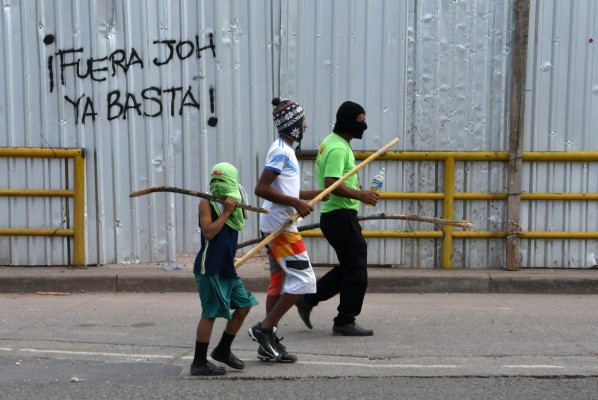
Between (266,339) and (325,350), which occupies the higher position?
(266,339)

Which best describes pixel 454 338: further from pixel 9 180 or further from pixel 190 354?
pixel 9 180

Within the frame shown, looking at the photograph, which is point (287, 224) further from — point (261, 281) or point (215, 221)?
point (261, 281)

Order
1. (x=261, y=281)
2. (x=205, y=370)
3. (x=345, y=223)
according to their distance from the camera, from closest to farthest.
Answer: (x=205, y=370), (x=345, y=223), (x=261, y=281)

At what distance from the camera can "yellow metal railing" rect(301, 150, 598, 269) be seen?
9266 mm

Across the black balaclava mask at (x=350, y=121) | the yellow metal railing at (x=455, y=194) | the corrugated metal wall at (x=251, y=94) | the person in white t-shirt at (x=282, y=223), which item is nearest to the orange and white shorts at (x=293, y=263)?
the person in white t-shirt at (x=282, y=223)

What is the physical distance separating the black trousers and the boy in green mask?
4.13 feet

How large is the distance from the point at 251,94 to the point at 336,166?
10.2 ft

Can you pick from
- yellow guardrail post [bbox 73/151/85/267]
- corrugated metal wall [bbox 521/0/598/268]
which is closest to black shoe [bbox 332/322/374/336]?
corrugated metal wall [bbox 521/0/598/268]

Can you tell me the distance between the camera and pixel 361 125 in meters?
6.72

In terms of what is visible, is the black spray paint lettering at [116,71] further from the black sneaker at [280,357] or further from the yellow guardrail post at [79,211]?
the black sneaker at [280,357]

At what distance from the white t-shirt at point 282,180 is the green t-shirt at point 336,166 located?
1.42ft

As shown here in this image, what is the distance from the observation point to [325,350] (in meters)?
6.39

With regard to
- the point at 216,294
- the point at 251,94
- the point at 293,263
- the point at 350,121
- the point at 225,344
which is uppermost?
the point at 251,94

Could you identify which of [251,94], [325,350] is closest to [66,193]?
[251,94]
